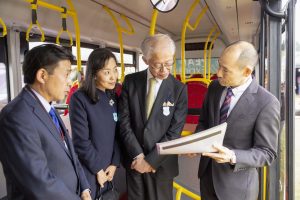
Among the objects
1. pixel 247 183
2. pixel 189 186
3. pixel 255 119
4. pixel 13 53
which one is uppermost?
pixel 13 53

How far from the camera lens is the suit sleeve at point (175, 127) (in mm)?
1965

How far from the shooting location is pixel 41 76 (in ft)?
4.72

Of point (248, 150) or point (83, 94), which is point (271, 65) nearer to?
point (248, 150)

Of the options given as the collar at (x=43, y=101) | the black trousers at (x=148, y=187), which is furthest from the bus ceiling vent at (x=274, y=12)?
the collar at (x=43, y=101)

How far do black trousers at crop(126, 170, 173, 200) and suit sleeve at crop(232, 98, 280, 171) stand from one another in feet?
2.45

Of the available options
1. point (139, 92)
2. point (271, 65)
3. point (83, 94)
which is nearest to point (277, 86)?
point (271, 65)

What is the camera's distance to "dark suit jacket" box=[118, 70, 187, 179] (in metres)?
2.01

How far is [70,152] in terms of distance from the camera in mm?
1581

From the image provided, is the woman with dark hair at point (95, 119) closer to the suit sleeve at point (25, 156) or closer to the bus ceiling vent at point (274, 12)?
the suit sleeve at point (25, 156)

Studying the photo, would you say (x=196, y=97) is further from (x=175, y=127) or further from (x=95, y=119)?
(x=95, y=119)

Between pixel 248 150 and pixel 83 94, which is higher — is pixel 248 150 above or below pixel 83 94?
below

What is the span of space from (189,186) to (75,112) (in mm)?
2218

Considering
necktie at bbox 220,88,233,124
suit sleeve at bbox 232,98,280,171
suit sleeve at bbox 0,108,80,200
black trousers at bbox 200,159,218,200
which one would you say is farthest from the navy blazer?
suit sleeve at bbox 232,98,280,171

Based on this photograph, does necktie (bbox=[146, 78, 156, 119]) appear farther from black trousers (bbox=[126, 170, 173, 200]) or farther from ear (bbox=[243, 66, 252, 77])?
ear (bbox=[243, 66, 252, 77])
